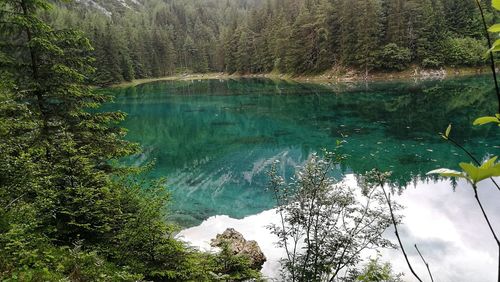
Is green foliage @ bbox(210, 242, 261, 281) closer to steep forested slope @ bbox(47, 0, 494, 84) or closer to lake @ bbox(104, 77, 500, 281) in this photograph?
lake @ bbox(104, 77, 500, 281)

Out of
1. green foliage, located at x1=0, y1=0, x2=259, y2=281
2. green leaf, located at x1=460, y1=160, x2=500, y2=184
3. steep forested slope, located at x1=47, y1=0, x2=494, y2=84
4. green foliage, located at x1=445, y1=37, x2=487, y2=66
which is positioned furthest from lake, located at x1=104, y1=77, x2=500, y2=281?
steep forested slope, located at x1=47, y1=0, x2=494, y2=84

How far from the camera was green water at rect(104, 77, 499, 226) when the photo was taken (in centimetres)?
2405

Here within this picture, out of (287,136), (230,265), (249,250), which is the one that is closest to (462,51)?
(287,136)

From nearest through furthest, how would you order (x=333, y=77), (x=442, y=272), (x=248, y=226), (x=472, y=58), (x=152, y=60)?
(x=442, y=272), (x=248, y=226), (x=472, y=58), (x=333, y=77), (x=152, y=60)

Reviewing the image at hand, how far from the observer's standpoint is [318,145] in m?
31.7

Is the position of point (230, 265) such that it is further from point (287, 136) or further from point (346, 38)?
point (346, 38)

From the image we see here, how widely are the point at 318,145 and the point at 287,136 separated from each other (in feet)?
18.7

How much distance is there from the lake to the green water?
94mm

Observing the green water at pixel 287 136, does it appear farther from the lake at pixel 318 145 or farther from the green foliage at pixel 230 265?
the green foliage at pixel 230 265

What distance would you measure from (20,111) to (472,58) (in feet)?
275

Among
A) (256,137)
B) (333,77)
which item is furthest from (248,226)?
(333,77)

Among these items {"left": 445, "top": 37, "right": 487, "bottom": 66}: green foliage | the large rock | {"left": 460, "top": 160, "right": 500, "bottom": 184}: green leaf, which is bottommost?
the large rock

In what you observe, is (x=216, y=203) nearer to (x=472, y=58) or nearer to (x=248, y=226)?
(x=248, y=226)

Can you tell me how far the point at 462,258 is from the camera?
14.4 meters
